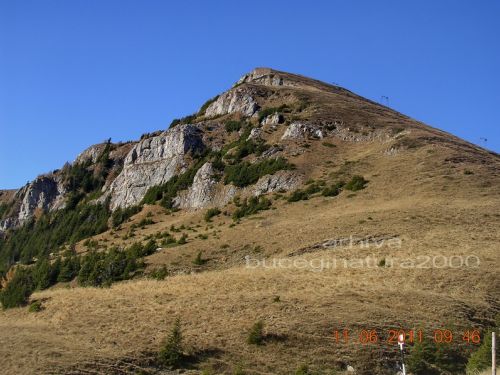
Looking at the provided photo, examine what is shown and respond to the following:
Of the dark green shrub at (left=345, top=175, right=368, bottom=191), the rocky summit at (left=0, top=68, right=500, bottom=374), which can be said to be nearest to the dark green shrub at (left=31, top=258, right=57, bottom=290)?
the rocky summit at (left=0, top=68, right=500, bottom=374)

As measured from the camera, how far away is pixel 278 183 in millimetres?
63094

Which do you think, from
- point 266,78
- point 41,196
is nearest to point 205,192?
point 266,78

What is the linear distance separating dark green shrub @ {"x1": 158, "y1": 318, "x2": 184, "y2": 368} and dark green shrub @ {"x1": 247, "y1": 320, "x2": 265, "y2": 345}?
320cm

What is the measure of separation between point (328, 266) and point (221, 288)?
7658 millimetres

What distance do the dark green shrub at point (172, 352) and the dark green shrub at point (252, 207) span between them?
32.2 metres

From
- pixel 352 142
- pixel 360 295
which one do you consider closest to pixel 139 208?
pixel 352 142

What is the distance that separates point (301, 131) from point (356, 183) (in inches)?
676

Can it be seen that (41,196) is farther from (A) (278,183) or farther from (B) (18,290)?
(B) (18,290)

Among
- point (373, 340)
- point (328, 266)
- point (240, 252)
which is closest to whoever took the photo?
point (373, 340)

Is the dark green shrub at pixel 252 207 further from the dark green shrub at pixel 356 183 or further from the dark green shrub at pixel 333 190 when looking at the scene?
the dark green shrub at pixel 356 183

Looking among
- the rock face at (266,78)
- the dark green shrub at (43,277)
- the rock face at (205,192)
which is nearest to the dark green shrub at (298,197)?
the rock face at (205,192)

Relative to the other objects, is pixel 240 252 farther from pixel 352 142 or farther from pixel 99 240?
pixel 352 142

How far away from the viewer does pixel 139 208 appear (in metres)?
71.8

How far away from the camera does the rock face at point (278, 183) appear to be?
62.4 m
